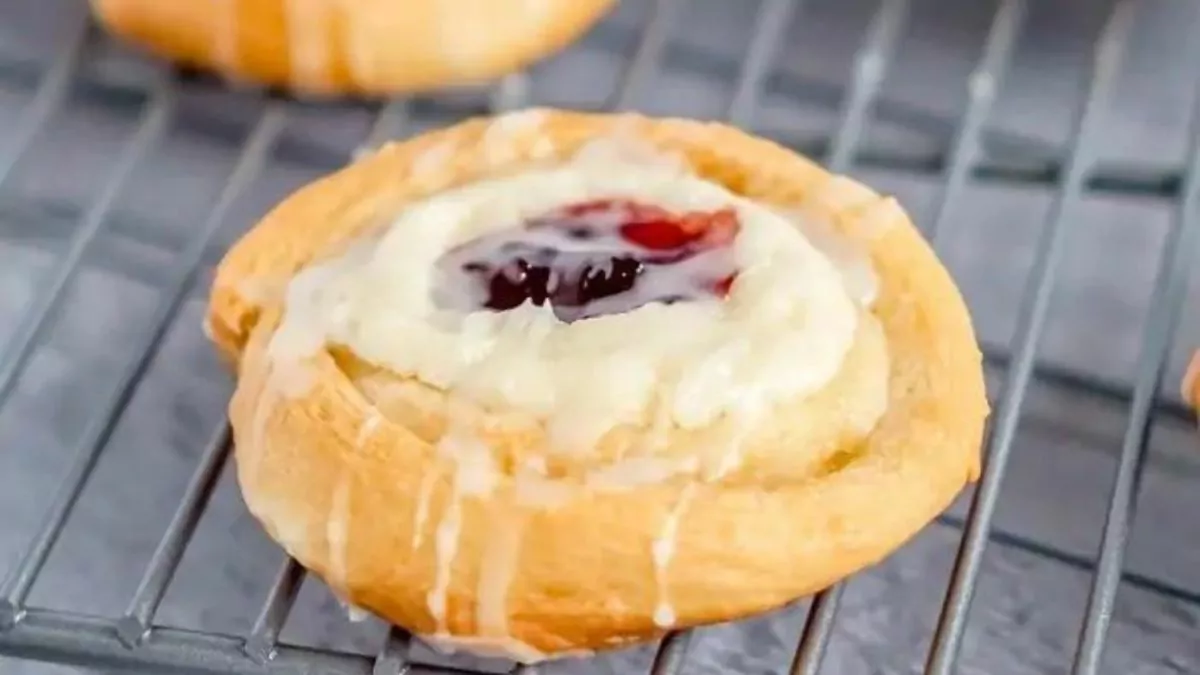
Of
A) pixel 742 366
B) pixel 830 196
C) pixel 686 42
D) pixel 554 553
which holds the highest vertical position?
pixel 686 42

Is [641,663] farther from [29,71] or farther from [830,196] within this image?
[29,71]

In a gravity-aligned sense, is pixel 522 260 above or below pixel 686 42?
below

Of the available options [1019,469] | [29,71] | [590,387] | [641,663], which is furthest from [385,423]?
[29,71]

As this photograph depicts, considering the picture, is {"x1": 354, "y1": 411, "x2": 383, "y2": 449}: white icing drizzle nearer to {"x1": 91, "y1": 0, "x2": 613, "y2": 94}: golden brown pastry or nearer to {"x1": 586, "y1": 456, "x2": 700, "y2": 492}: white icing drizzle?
{"x1": 586, "y1": 456, "x2": 700, "y2": 492}: white icing drizzle

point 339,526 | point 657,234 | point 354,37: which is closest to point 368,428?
point 339,526

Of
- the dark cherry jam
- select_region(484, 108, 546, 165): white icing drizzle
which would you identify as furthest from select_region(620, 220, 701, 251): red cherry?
select_region(484, 108, 546, 165): white icing drizzle
